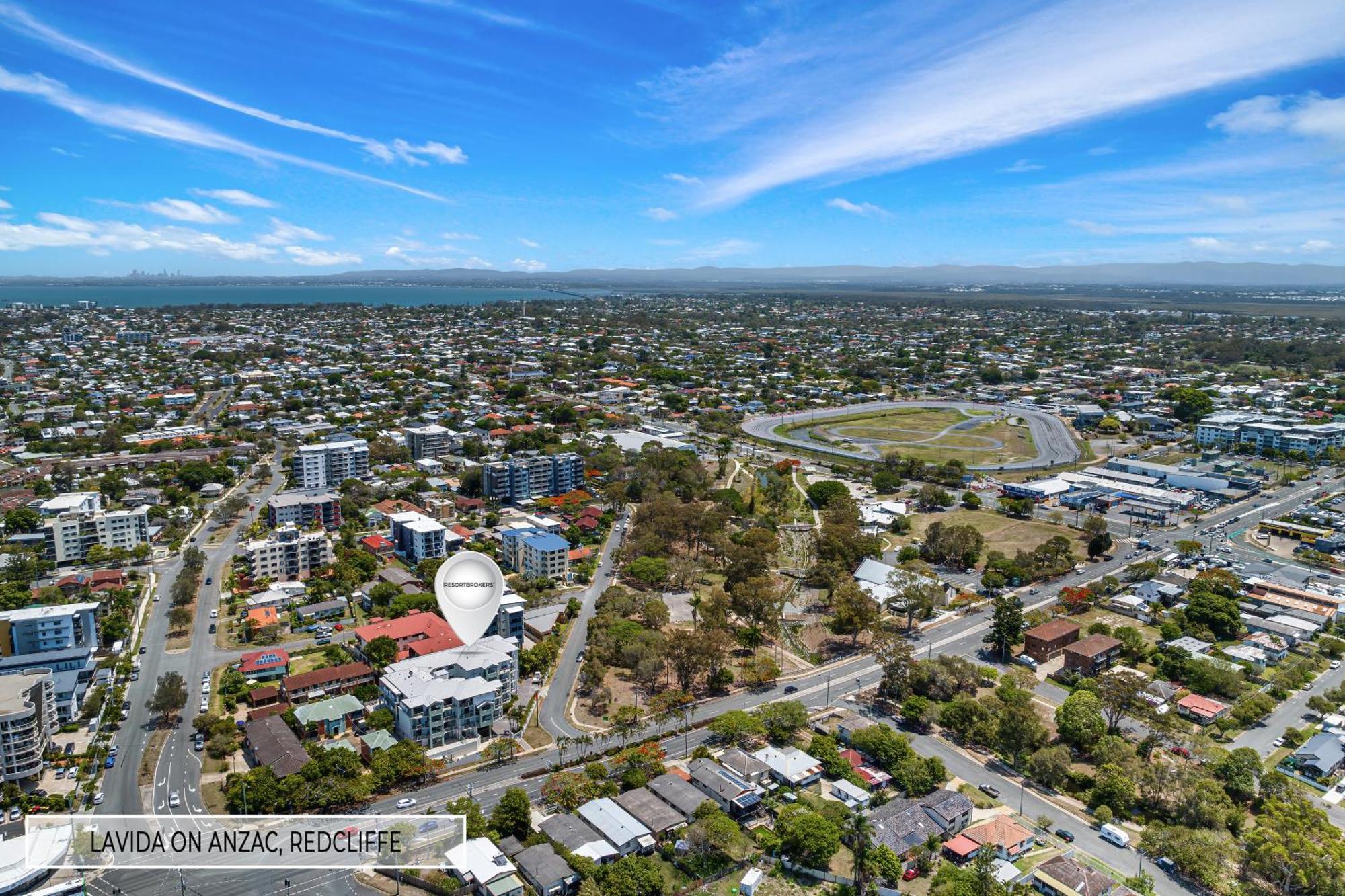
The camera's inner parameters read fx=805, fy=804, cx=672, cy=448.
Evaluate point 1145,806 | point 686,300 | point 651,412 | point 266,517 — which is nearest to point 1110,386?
point 651,412

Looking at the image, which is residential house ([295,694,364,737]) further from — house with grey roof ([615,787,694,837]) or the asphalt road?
house with grey roof ([615,787,694,837])

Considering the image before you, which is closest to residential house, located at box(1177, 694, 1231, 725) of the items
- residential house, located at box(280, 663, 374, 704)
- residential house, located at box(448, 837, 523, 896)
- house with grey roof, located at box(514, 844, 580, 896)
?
house with grey roof, located at box(514, 844, 580, 896)

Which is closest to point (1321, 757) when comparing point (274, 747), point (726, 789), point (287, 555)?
point (726, 789)

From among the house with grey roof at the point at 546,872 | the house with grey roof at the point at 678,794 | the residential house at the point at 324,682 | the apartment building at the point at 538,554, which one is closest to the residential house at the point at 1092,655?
the house with grey roof at the point at 678,794

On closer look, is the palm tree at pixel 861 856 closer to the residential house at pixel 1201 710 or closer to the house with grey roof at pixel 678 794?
the house with grey roof at pixel 678 794

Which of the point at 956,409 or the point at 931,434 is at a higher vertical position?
the point at 956,409

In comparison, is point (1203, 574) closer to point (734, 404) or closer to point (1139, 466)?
point (1139, 466)

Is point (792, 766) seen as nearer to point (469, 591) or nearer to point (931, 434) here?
point (469, 591)
